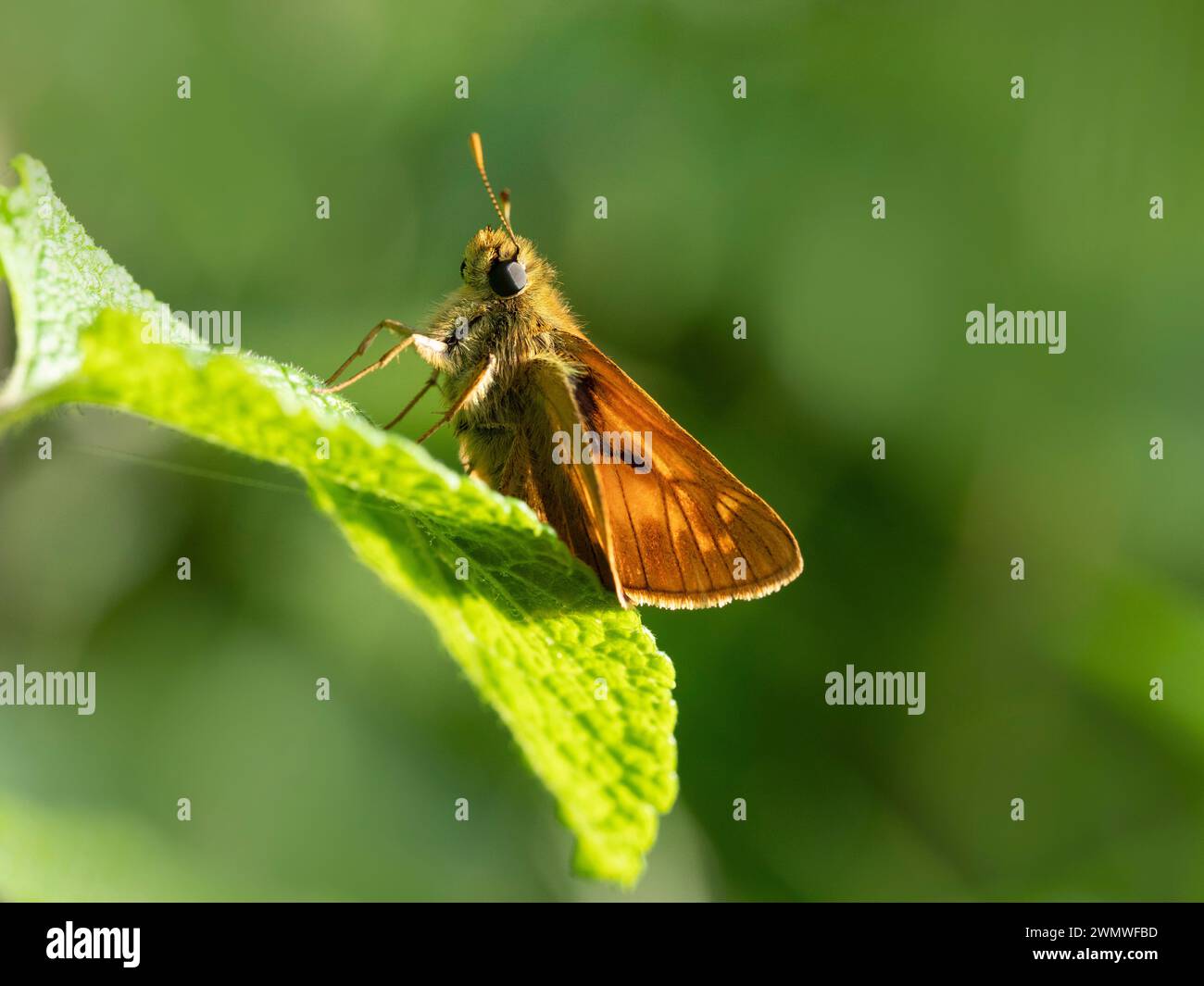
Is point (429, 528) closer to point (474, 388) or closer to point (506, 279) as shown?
point (474, 388)

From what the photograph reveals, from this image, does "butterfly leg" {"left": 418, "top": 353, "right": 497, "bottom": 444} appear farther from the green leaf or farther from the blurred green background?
the blurred green background

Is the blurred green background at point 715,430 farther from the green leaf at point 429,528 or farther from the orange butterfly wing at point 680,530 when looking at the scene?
the green leaf at point 429,528

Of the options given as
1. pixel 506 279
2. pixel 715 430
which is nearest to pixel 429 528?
pixel 506 279

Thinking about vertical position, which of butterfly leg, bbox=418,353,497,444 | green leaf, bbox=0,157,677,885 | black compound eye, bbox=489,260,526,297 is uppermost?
black compound eye, bbox=489,260,526,297

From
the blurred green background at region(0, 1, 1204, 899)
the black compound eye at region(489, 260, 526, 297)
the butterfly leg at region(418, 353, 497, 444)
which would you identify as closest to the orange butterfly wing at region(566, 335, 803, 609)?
the butterfly leg at region(418, 353, 497, 444)

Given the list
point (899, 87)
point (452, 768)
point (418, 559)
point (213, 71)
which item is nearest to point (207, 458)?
point (452, 768)
